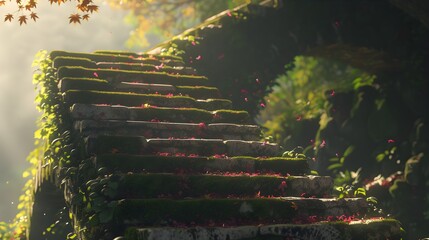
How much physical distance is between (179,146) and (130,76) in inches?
87.9

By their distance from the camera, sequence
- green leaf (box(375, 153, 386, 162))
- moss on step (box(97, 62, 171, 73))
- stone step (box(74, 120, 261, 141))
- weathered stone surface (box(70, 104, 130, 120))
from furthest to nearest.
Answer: green leaf (box(375, 153, 386, 162)) → moss on step (box(97, 62, 171, 73)) → weathered stone surface (box(70, 104, 130, 120)) → stone step (box(74, 120, 261, 141))

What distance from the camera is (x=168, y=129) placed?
729cm

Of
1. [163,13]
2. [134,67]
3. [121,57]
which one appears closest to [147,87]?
[134,67]

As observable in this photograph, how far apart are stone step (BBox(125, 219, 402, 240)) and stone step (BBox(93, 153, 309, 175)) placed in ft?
3.91

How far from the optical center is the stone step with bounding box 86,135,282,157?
635 centimetres

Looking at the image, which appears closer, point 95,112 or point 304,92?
point 95,112

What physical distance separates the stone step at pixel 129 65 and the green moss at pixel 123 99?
132 cm

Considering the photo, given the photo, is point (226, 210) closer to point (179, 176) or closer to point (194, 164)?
point (179, 176)

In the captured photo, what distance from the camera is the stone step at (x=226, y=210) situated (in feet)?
17.5

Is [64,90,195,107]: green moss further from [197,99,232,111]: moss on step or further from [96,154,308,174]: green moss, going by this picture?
[96,154,308,174]: green moss

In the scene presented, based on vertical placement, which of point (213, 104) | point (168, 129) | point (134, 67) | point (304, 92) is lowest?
point (168, 129)

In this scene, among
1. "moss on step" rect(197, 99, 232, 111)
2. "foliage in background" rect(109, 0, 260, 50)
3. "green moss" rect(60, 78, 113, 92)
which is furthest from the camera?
"foliage in background" rect(109, 0, 260, 50)

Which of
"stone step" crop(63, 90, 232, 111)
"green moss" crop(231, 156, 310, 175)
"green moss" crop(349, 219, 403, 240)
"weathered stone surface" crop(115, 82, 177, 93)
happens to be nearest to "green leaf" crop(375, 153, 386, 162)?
"stone step" crop(63, 90, 232, 111)

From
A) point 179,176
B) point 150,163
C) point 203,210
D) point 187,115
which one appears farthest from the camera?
point 187,115
